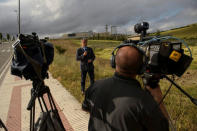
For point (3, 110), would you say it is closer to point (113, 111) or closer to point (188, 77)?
point (113, 111)

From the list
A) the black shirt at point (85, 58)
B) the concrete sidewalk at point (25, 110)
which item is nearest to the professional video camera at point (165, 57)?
the concrete sidewalk at point (25, 110)

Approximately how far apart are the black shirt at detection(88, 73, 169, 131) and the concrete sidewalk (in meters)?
2.26

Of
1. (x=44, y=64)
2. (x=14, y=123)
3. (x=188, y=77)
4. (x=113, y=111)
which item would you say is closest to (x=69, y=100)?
(x=14, y=123)

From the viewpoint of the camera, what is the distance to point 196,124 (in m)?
3.03

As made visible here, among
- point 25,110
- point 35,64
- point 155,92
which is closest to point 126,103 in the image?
point 155,92

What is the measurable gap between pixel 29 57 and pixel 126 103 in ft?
3.75

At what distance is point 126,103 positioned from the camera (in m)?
1.21

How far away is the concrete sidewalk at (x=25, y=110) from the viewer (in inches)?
140

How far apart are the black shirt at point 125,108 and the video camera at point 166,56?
1.32 ft

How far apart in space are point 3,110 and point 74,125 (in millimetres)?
2418

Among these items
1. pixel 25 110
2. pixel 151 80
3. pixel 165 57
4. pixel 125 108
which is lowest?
pixel 25 110

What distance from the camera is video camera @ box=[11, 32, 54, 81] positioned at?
172cm

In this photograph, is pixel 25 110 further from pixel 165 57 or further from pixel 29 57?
pixel 165 57

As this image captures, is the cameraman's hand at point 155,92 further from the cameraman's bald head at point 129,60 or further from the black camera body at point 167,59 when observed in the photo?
the cameraman's bald head at point 129,60
